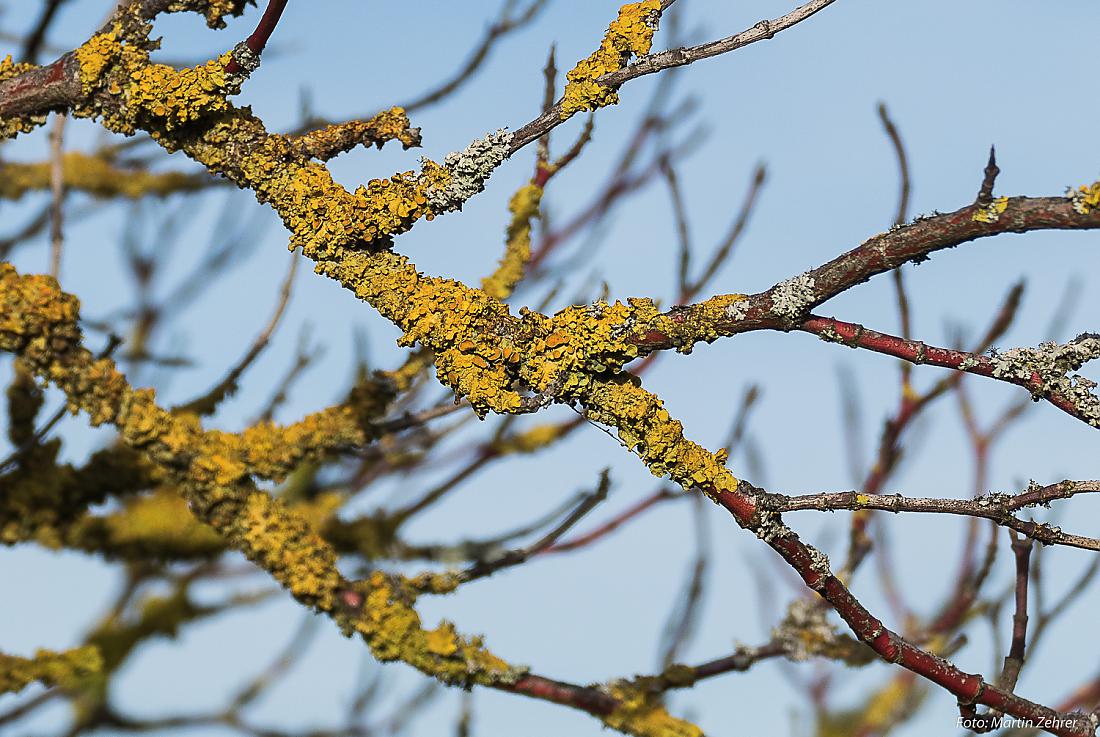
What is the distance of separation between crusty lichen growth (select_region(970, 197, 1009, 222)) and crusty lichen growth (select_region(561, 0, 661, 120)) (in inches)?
25.2

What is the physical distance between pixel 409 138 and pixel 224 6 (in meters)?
0.45

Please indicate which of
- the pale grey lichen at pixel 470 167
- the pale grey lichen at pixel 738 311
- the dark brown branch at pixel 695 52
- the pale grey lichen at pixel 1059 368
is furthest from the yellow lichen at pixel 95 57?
the pale grey lichen at pixel 1059 368

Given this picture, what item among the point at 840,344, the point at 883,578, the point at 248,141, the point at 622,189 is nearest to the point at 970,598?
the point at 883,578

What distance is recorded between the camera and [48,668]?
234 cm

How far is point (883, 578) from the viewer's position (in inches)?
169

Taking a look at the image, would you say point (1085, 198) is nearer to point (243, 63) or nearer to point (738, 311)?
point (738, 311)

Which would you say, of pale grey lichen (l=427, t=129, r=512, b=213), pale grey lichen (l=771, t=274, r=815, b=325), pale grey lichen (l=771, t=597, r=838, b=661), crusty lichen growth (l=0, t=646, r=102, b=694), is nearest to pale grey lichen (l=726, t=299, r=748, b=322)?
pale grey lichen (l=771, t=274, r=815, b=325)

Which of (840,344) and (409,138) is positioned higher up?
(409,138)

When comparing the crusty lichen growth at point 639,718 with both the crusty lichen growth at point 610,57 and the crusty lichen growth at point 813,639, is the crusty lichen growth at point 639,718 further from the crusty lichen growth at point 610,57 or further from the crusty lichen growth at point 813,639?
the crusty lichen growth at point 610,57

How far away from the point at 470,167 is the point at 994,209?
87 cm

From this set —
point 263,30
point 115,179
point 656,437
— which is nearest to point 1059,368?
point 656,437

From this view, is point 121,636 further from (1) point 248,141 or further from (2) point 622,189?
(2) point 622,189

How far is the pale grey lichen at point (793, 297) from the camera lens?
1767 millimetres

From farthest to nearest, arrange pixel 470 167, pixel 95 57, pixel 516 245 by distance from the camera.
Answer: pixel 516 245 < pixel 95 57 < pixel 470 167
